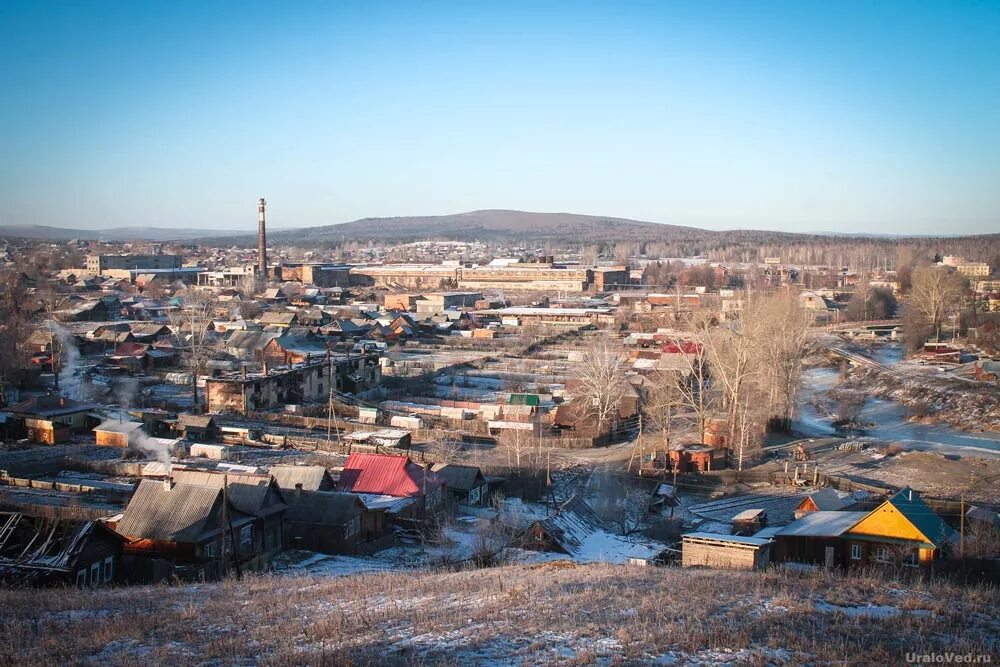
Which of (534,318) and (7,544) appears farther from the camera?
(534,318)

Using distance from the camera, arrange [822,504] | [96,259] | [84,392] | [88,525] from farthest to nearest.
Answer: [96,259], [84,392], [822,504], [88,525]

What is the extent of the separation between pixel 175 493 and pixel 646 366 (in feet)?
55.6

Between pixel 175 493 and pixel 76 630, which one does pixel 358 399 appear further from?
pixel 76 630

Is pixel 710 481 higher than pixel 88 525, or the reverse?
pixel 88 525

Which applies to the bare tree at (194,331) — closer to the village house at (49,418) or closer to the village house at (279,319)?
the village house at (279,319)

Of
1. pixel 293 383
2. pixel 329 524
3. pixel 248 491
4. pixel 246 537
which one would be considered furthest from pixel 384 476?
pixel 293 383

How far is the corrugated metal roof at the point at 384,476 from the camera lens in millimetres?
12109

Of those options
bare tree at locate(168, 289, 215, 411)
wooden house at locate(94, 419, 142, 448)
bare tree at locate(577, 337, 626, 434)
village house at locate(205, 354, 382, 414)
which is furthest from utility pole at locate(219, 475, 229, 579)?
bare tree at locate(168, 289, 215, 411)

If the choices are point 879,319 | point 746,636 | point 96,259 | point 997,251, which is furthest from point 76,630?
point 997,251

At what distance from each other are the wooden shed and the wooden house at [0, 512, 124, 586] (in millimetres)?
6210

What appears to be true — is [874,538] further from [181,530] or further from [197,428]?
[197,428]

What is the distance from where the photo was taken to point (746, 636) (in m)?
4.82

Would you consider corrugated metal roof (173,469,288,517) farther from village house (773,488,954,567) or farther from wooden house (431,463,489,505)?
village house (773,488,954,567)

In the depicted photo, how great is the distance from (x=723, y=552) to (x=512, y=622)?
476cm
